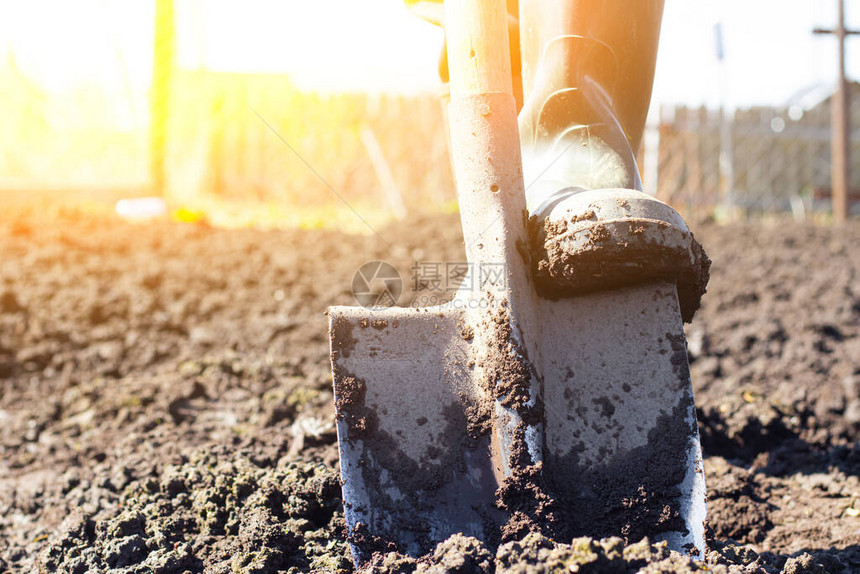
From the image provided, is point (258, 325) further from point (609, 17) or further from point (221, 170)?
point (221, 170)

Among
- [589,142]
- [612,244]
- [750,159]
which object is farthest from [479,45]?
[750,159]

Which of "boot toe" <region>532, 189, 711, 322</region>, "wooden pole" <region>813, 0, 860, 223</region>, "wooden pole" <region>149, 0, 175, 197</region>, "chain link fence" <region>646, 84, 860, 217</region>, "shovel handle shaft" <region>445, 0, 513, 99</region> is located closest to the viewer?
"boot toe" <region>532, 189, 711, 322</region>

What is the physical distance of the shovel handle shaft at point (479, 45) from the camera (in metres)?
1.53

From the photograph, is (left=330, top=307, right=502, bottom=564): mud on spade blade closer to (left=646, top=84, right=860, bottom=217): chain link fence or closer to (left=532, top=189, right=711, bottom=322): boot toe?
(left=532, top=189, right=711, bottom=322): boot toe

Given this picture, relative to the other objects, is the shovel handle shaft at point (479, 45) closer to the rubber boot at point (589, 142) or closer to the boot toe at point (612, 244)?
the rubber boot at point (589, 142)

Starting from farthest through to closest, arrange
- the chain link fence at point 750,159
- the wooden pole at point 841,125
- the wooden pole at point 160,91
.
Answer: the chain link fence at point 750,159
the wooden pole at point 841,125
the wooden pole at point 160,91

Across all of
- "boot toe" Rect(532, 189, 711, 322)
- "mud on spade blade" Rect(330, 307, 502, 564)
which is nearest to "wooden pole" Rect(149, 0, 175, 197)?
"mud on spade blade" Rect(330, 307, 502, 564)

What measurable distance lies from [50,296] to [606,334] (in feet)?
11.8

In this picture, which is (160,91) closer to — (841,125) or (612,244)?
(612,244)

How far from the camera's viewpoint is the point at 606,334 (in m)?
1.59

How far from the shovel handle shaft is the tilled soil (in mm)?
993

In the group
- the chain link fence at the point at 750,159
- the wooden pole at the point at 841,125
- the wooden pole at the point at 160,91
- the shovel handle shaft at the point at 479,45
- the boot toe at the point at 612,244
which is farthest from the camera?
the chain link fence at the point at 750,159

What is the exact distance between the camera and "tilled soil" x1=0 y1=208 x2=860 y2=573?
4.98 feet

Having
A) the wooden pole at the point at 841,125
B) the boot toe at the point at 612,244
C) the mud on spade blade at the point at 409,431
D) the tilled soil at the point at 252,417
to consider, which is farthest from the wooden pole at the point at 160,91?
the wooden pole at the point at 841,125
